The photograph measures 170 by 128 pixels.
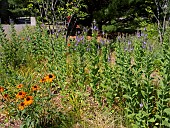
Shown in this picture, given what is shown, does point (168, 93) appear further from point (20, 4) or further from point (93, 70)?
point (20, 4)

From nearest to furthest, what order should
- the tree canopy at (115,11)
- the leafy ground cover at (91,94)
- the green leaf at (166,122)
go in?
the green leaf at (166,122) < the leafy ground cover at (91,94) < the tree canopy at (115,11)

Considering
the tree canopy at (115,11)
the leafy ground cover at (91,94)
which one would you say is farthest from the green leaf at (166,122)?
the tree canopy at (115,11)

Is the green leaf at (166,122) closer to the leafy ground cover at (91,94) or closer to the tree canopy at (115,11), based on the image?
the leafy ground cover at (91,94)

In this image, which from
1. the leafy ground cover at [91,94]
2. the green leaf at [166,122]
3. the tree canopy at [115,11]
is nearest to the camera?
the green leaf at [166,122]

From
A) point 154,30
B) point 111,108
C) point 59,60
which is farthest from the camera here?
point 154,30

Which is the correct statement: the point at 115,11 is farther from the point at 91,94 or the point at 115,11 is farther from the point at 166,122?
the point at 166,122

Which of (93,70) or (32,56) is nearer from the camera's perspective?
(93,70)

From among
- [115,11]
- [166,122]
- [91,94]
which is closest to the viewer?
[166,122]

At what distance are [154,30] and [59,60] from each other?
6.36m

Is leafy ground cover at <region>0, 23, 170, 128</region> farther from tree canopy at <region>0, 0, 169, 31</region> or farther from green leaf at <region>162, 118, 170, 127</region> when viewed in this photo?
tree canopy at <region>0, 0, 169, 31</region>

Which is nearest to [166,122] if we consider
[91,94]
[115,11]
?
[91,94]

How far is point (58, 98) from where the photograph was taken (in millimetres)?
4297

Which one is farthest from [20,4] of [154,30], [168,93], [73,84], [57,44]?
[168,93]

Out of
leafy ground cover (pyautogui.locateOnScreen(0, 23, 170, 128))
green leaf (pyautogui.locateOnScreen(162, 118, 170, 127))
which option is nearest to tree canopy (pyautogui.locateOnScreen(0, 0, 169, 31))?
leafy ground cover (pyautogui.locateOnScreen(0, 23, 170, 128))
